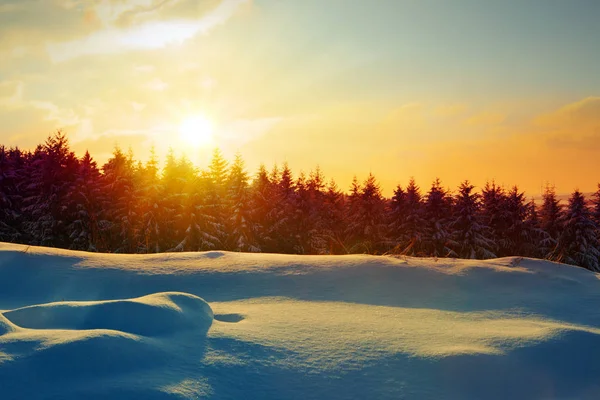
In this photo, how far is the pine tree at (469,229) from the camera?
3934 cm

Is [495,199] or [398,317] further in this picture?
[495,199]

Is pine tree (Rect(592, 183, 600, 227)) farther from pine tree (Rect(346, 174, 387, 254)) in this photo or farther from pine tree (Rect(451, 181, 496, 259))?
pine tree (Rect(346, 174, 387, 254))

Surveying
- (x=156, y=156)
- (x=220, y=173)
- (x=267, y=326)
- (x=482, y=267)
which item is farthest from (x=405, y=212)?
(x=267, y=326)

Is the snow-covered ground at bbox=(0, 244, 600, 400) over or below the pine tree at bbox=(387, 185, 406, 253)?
below

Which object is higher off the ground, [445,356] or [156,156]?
[156,156]

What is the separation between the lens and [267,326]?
132 inches

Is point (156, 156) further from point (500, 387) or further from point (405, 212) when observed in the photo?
point (500, 387)

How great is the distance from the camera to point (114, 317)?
10.3ft

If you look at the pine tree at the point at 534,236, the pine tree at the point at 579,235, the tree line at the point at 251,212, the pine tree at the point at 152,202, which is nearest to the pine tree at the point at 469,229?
the tree line at the point at 251,212

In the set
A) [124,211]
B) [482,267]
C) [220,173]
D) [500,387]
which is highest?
[220,173]

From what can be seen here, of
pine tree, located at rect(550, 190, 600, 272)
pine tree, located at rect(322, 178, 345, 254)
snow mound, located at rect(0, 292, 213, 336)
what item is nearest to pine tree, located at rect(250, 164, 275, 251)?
pine tree, located at rect(322, 178, 345, 254)

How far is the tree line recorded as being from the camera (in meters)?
32.6

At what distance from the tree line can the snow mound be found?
28.8m

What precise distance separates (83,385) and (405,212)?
42.1 meters
